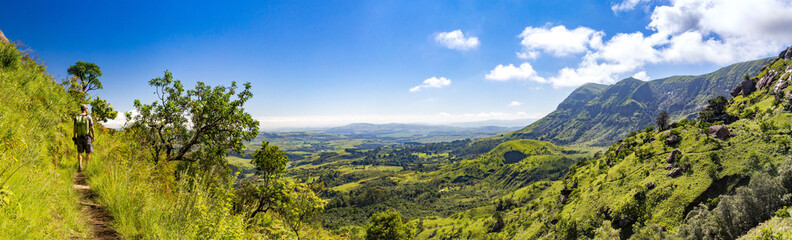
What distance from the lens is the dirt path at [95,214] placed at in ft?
16.9

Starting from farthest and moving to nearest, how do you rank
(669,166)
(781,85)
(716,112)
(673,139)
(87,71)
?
A: (716,112) < (781,85) < (673,139) < (669,166) < (87,71)

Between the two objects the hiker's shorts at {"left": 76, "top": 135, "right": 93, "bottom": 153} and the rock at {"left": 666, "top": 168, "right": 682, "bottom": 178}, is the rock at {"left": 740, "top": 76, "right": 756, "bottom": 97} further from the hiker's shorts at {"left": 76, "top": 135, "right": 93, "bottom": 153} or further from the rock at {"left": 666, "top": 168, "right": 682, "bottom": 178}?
the hiker's shorts at {"left": 76, "top": 135, "right": 93, "bottom": 153}

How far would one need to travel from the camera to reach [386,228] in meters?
50.5

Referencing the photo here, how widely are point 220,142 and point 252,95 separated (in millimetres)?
3200

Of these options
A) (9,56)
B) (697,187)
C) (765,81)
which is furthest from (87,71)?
(765,81)

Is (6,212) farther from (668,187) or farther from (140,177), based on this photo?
(668,187)

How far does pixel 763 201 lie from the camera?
41.4 m

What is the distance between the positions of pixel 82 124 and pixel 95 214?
20.1ft

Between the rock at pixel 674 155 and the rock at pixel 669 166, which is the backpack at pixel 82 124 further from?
the rock at pixel 674 155

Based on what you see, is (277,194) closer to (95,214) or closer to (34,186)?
(95,214)

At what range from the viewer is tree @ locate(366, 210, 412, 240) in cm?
4981

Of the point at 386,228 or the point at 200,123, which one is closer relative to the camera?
the point at 200,123

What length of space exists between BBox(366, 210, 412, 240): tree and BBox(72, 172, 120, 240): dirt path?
46.5m

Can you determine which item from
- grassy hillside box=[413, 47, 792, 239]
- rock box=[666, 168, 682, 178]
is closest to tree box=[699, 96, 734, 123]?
grassy hillside box=[413, 47, 792, 239]
